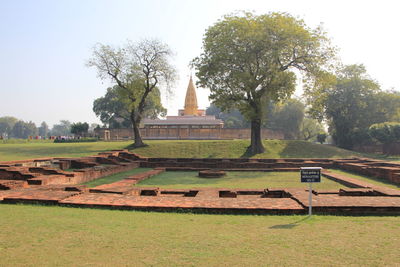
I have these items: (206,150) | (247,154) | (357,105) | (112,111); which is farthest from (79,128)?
(357,105)

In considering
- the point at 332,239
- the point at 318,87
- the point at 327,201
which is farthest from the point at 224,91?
the point at 332,239

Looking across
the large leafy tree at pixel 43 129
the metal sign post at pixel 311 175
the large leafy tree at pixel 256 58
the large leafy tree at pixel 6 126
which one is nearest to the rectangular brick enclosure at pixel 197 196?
the metal sign post at pixel 311 175

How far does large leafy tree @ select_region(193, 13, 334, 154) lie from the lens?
1942 cm

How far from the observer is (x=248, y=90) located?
20266 millimetres

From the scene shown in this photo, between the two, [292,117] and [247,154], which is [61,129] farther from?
[247,154]

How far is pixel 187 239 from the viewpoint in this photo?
12.7 ft

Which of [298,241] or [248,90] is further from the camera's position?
[248,90]

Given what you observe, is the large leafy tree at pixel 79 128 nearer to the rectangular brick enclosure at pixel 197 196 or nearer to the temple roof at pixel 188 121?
the temple roof at pixel 188 121

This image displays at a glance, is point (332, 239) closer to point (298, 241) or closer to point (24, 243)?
point (298, 241)

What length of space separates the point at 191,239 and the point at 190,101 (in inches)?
1775

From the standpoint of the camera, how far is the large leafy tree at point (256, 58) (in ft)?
63.7

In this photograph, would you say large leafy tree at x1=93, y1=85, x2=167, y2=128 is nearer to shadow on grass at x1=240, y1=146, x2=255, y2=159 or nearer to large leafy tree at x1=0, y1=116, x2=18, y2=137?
shadow on grass at x1=240, y1=146, x2=255, y2=159

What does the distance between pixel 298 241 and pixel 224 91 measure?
59.4ft

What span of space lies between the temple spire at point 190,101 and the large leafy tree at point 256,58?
86.2 feet
